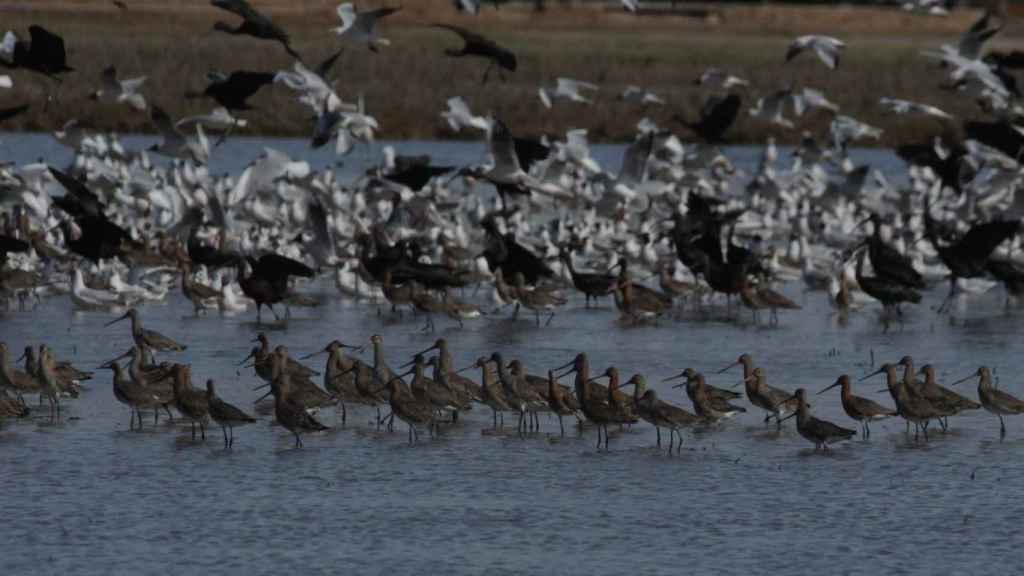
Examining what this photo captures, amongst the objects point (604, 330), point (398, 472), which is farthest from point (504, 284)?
point (398, 472)

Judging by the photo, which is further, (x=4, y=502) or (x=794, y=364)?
(x=794, y=364)

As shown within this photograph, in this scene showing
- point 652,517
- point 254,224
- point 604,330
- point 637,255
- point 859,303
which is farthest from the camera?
point 254,224

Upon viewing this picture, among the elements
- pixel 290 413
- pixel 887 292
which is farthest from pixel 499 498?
pixel 887 292

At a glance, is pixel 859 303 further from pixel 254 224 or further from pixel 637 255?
pixel 254 224

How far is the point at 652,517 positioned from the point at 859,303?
10069 mm

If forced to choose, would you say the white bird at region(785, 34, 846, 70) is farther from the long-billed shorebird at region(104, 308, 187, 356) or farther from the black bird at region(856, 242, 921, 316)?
the long-billed shorebird at region(104, 308, 187, 356)

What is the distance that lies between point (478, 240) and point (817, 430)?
13106 millimetres

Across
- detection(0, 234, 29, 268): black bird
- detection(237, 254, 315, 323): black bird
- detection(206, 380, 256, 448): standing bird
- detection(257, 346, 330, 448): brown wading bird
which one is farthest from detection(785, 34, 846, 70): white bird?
detection(206, 380, 256, 448): standing bird

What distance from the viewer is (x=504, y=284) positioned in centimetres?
1995

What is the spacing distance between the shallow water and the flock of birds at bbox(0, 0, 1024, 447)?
29 cm

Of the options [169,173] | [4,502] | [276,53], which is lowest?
[4,502]

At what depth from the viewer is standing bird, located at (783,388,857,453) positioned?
1266cm

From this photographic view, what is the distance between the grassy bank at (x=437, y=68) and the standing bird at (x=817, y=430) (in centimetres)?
1616

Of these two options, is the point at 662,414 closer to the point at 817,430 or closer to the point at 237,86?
the point at 817,430
